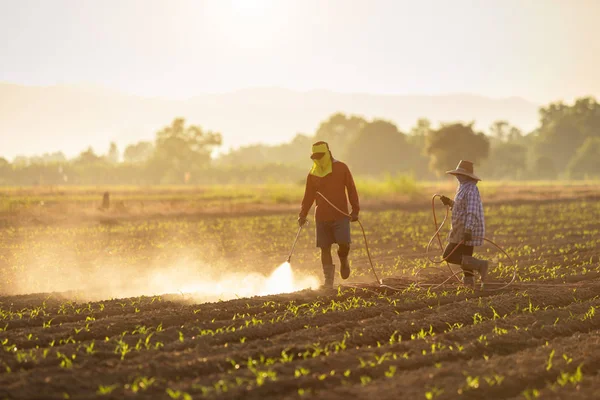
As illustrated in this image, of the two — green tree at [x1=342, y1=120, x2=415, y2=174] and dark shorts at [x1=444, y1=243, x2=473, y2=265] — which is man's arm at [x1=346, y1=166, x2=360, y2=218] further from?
green tree at [x1=342, y1=120, x2=415, y2=174]

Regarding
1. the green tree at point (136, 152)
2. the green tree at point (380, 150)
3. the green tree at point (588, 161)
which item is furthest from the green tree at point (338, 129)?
the green tree at point (136, 152)

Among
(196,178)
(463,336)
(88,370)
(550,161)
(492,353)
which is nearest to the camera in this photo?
(88,370)

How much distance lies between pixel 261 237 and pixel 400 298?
12.2 m

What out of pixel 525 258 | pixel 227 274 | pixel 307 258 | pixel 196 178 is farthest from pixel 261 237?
pixel 196 178

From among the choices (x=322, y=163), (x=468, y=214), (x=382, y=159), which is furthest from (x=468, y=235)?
(x=382, y=159)

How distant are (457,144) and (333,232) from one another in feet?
208

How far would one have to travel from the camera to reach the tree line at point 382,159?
246 ft

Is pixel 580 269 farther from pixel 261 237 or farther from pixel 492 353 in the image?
pixel 261 237

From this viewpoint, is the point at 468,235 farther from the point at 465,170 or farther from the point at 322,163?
the point at 322,163

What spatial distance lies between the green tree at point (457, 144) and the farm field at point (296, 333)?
5723 cm

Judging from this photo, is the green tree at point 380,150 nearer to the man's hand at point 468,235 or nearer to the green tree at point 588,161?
the green tree at point 588,161

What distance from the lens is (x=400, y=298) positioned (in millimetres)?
9805

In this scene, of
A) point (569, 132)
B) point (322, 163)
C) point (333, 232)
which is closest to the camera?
point (322, 163)

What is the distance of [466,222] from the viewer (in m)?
10.4
